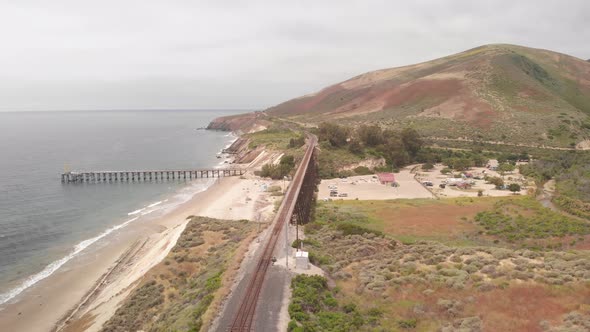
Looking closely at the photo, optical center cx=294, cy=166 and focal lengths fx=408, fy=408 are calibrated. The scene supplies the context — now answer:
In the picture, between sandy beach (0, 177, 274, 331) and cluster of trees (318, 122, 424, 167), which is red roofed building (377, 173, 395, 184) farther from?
sandy beach (0, 177, 274, 331)

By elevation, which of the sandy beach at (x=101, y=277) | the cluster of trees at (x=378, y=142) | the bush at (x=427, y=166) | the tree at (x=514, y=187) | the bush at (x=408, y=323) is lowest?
the sandy beach at (x=101, y=277)

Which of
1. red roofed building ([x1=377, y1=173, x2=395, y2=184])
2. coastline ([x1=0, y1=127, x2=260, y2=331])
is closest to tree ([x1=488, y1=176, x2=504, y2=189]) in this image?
red roofed building ([x1=377, y1=173, x2=395, y2=184])

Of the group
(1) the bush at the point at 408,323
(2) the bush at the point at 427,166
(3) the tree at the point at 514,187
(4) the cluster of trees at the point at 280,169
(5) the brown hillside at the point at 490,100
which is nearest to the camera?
(1) the bush at the point at 408,323

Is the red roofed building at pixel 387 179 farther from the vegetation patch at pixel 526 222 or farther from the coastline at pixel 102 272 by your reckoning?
the coastline at pixel 102 272

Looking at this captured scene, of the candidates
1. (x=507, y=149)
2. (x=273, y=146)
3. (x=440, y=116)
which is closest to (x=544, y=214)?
(x=507, y=149)

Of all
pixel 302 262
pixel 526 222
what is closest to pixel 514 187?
pixel 526 222

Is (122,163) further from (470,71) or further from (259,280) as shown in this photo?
(470,71)

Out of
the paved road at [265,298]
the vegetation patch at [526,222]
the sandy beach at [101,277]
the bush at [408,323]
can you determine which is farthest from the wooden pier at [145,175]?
the bush at [408,323]
